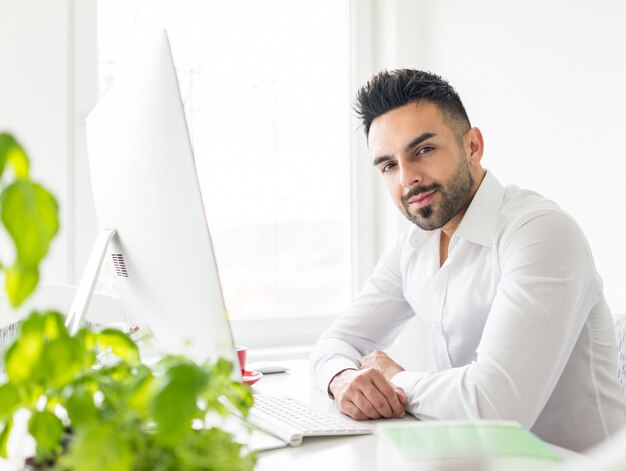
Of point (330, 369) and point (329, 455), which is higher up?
point (329, 455)

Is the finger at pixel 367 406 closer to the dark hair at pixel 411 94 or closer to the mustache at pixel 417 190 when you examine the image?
the mustache at pixel 417 190

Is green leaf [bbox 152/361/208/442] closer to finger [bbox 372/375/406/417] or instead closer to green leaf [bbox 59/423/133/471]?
green leaf [bbox 59/423/133/471]

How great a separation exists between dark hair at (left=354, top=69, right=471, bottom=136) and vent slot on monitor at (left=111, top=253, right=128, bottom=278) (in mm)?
823

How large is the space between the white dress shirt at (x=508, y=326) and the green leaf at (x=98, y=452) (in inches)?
31.9

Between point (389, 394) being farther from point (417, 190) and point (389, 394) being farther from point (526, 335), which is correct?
point (417, 190)

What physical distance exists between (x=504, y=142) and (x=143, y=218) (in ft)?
6.00

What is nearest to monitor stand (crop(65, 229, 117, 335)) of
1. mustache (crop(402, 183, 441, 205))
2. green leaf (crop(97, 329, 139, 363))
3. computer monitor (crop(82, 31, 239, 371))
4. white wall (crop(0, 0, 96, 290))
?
computer monitor (crop(82, 31, 239, 371))

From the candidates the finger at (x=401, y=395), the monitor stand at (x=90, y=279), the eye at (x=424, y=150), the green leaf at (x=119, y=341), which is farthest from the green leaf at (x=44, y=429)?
the eye at (x=424, y=150)

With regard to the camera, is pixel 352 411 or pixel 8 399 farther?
pixel 352 411

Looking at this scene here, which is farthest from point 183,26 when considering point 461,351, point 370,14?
point 461,351

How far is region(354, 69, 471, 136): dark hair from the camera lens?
60.4 inches

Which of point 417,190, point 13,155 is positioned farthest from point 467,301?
point 13,155

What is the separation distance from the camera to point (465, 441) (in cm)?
45

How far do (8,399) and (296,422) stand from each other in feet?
1.91
